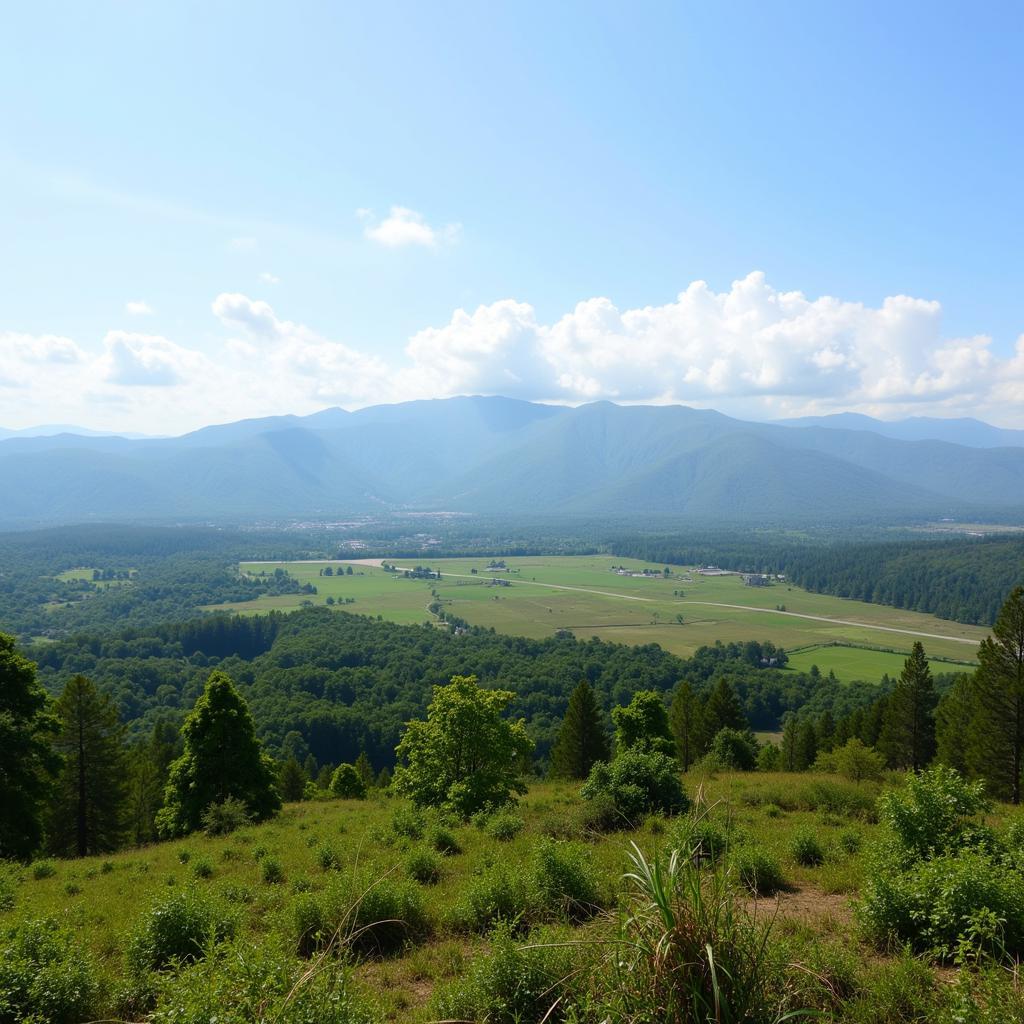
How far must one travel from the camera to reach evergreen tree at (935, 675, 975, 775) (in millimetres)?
31469

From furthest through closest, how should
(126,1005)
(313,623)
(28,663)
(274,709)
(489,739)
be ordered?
(313,623)
(274,709)
(489,739)
(28,663)
(126,1005)

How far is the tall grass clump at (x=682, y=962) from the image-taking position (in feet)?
13.1

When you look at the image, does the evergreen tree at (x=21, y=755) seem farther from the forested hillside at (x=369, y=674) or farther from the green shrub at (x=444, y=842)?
the forested hillside at (x=369, y=674)

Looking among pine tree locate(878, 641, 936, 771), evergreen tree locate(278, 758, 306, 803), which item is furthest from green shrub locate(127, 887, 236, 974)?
pine tree locate(878, 641, 936, 771)

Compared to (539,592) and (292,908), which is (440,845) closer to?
(292,908)

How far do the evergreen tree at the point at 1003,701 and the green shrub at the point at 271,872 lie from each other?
30.0 meters

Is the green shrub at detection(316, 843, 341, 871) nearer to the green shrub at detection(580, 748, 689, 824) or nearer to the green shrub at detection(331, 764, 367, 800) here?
the green shrub at detection(580, 748, 689, 824)

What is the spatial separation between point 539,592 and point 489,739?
479ft

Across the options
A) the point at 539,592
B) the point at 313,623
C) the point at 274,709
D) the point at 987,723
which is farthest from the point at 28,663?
the point at 539,592

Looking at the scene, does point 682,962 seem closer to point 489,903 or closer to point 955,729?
point 489,903

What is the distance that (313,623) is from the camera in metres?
116

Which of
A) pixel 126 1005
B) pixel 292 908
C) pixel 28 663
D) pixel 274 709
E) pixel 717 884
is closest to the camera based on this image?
pixel 717 884

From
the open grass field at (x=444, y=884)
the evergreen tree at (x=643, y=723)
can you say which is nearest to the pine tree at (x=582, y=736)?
the evergreen tree at (x=643, y=723)

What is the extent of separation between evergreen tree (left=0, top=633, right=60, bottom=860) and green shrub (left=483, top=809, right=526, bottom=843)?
48.8 feet
